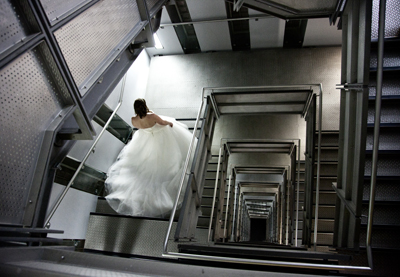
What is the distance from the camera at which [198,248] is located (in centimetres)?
265

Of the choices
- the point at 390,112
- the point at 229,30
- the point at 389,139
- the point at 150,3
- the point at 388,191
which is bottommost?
the point at 388,191

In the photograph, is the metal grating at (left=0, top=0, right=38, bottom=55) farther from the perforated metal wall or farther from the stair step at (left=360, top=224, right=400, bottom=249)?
the stair step at (left=360, top=224, right=400, bottom=249)

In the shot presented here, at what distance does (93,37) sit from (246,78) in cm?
490

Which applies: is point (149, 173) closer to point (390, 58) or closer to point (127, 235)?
point (127, 235)

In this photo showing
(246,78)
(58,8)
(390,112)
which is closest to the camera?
(58,8)

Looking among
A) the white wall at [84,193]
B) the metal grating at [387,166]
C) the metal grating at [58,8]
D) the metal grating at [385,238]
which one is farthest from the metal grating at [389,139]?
the white wall at [84,193]

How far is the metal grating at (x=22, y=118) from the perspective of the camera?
5.86 ft

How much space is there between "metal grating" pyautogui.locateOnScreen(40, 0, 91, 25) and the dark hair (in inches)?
82.7

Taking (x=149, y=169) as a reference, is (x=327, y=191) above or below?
above

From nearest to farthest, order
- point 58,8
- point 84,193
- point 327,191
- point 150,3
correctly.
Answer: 1. point 58,8
2. point 150,3
3. point 84,193
4. point 327,191

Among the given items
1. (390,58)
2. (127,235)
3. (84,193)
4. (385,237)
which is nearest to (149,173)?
(127,235)

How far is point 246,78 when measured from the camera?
274 inches

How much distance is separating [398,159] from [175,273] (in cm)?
Answer: 240

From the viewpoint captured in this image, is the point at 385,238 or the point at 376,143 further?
the point at 385,238
